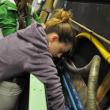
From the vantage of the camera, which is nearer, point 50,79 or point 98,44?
point 50,79

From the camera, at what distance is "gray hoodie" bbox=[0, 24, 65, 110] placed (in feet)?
4.26

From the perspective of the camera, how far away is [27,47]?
1.30 meters

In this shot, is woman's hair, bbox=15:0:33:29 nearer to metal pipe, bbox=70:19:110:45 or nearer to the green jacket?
the green jacket

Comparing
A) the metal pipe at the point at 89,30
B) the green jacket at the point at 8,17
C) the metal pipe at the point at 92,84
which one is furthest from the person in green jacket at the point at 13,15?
the metal pipe at the point at 92,84

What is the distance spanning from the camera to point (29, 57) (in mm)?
1303

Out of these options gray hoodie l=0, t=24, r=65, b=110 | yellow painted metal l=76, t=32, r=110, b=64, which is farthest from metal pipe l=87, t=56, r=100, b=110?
gray hoodie l=0, t=24, r=65, b=110

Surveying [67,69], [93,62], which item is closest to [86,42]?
[67,69]

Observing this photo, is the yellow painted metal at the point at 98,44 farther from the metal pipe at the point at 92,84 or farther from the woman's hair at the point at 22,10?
the woman's hair at the point at 22,10

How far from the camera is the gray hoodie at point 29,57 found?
1299mm

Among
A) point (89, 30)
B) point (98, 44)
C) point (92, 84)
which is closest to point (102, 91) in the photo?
point (92, 84)

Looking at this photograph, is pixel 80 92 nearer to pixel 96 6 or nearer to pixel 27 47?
pixel 96 6

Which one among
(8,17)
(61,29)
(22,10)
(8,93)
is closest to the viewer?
(8,93)

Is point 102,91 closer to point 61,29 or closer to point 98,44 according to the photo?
point 98,44

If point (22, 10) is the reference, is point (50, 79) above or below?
below
